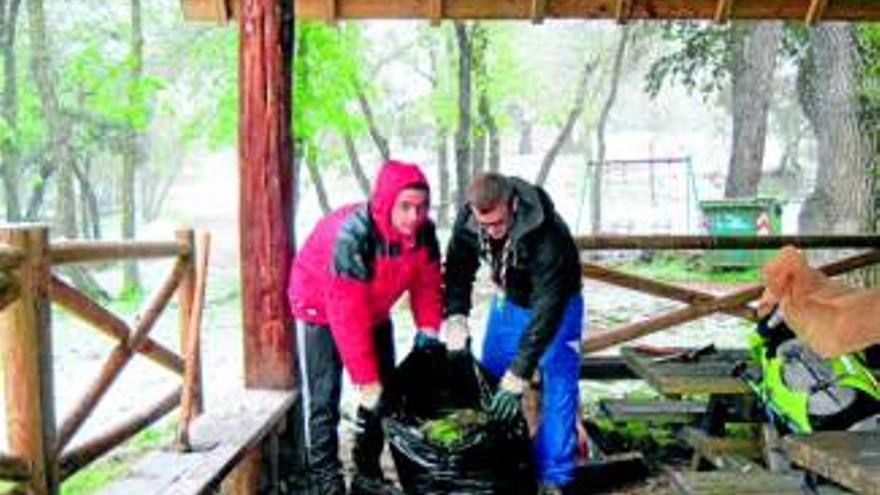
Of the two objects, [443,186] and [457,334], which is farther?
[443,186]

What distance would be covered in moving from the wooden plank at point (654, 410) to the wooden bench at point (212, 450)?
251 cm

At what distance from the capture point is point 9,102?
19.6 metres

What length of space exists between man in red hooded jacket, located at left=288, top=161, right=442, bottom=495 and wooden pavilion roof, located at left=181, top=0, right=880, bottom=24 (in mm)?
1856

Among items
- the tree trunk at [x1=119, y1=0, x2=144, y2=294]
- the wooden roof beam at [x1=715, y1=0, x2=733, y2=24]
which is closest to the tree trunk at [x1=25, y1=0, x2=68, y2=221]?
the tree trunk at [x1=119, y1=0, x2=144, y2=294]

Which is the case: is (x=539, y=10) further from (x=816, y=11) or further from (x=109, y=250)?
(x=109, y=250)

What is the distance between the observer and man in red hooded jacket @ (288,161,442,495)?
4723 millimetres

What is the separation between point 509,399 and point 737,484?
1.10 m

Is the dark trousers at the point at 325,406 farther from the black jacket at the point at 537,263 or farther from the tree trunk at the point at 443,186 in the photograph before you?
the tree trunk at the point at 443,186

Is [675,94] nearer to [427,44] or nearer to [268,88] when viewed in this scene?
[427,44]

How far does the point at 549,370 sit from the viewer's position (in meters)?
5.33

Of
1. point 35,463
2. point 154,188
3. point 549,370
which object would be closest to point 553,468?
point 549,370

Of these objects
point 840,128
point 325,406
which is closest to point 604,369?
point 325,406

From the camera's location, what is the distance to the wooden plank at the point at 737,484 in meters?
4.08

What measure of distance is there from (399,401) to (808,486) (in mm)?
1974
